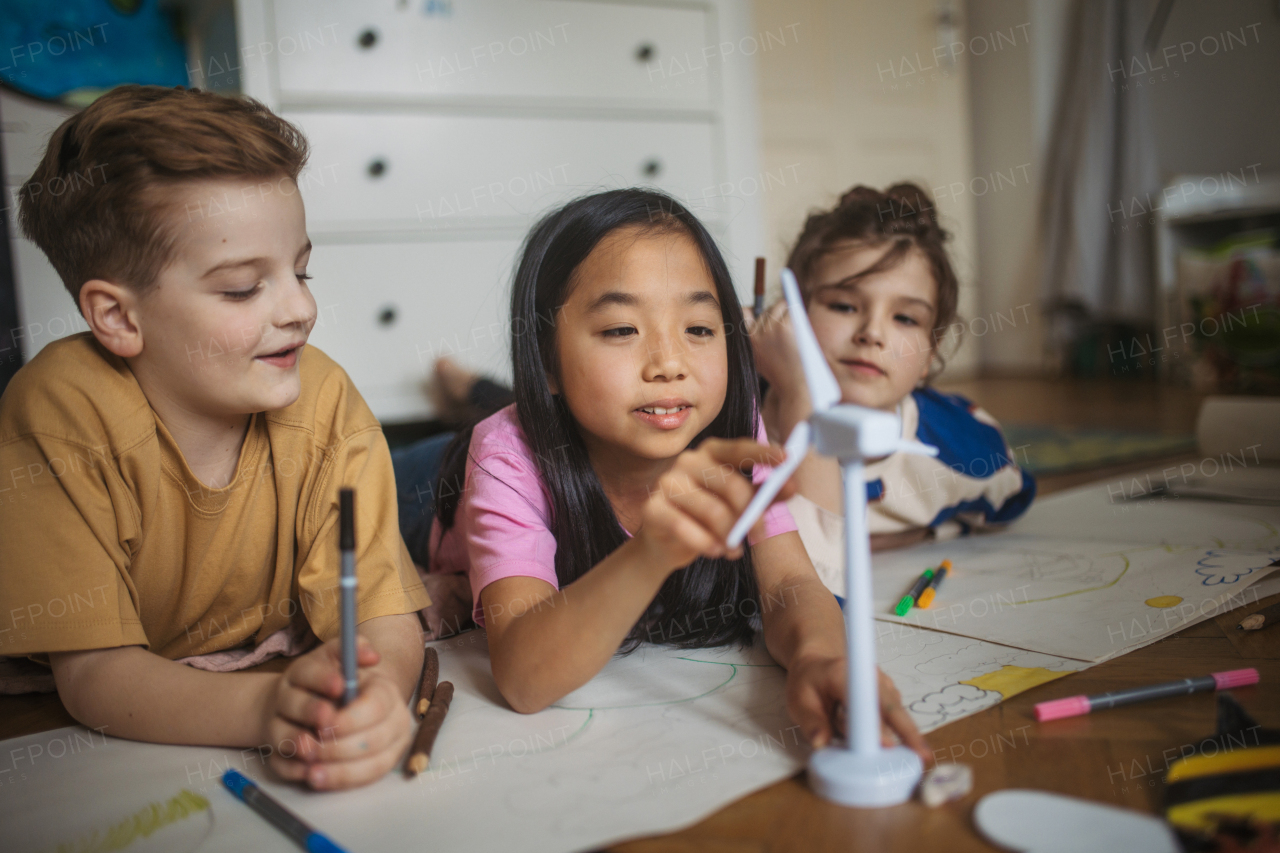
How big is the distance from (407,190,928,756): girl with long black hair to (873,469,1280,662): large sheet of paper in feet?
0.61

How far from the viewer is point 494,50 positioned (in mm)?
1847

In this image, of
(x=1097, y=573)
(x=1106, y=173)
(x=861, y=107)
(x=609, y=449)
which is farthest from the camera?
(x=861, y=107)

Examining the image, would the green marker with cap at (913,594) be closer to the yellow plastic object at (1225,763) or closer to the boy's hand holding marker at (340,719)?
the yellow plastic object at (1225,763)

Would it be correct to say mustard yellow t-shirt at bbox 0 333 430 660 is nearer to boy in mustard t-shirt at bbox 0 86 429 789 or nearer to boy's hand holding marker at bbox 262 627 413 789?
boy in mustard t-shirt at bbox 0 86 429 789

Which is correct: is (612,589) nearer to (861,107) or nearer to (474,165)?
(474,165)

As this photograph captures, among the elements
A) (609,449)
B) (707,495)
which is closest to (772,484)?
(707,495)

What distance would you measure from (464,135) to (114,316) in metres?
1.20

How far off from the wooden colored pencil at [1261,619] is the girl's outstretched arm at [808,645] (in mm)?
354

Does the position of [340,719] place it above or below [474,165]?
below

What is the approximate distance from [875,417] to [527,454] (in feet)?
1.42

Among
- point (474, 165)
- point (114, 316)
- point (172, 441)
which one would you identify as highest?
point (474, 165)

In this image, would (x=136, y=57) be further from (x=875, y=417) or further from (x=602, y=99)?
(x=875, y=417)

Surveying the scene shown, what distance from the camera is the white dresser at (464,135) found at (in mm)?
1737

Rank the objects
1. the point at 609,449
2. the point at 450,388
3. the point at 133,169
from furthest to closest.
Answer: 1. the point at 450,388
2. the point at 609,449
3. the point at 133,169
